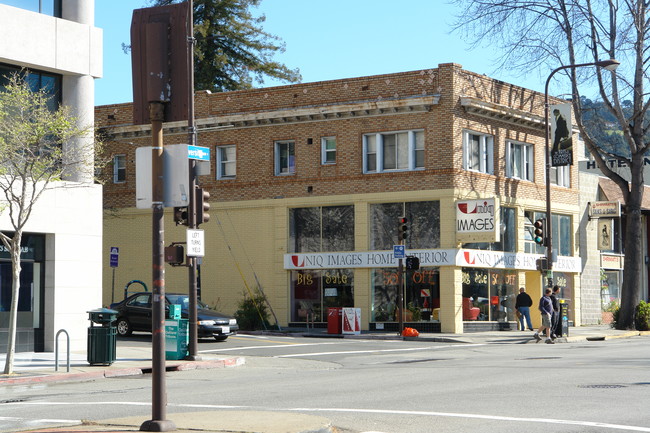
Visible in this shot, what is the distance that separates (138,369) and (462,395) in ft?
29.0

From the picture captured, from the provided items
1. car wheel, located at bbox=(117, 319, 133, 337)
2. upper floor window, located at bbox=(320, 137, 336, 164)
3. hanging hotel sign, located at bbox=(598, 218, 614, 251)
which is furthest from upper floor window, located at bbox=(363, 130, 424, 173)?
hanging hotel sign, located at bbox=(598, 218, 614, 251)

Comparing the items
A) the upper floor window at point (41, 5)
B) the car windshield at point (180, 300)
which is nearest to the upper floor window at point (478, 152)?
the car windshield at point (180, 300)

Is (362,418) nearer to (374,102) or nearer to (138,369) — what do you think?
(138,369)

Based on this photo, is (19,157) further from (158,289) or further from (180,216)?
(158,289)

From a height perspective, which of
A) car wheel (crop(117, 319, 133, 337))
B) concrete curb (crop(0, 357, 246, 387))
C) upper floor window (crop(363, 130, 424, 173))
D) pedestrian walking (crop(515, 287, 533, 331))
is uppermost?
upper floor window (crop(363, 130, 424, 173))

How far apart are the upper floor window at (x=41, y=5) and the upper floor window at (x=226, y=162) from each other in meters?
15.0

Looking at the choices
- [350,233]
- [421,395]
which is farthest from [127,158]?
[421,395]

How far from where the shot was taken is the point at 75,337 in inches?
1008

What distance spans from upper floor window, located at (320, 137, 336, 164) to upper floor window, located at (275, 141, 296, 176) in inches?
50.7

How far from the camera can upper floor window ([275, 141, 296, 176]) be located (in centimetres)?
3862

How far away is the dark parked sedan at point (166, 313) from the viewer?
2944 centimetres

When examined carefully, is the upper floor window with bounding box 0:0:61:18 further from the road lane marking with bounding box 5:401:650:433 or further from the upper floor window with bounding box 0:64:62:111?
the road lane marking with bounding box 5:401:650:433

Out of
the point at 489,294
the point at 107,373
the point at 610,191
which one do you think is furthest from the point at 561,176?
the point at 107,373

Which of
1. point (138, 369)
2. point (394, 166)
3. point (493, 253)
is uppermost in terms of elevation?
point (394, 166)
